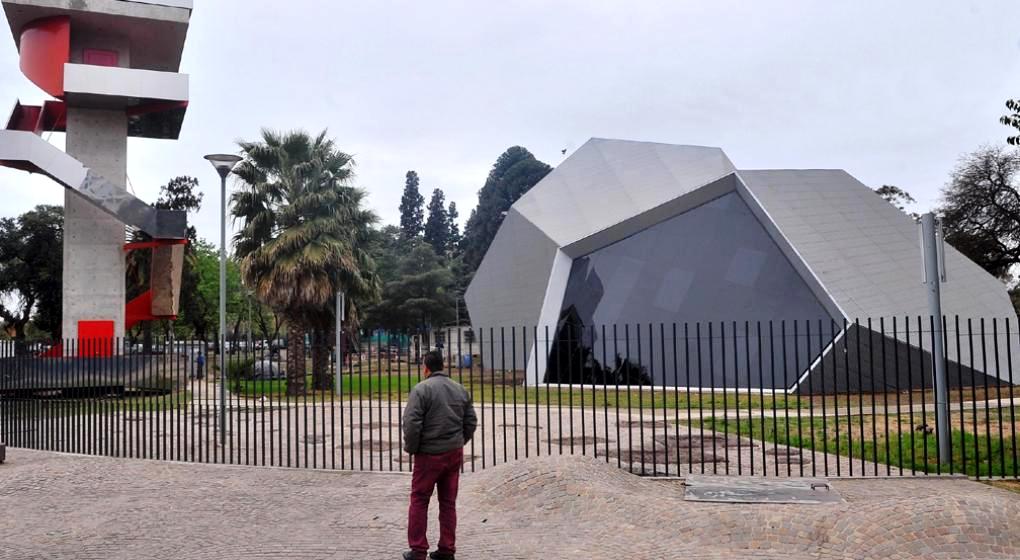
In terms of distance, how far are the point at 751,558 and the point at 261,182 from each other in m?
22.9

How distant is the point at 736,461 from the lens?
10898mm

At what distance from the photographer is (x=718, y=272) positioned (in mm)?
23047

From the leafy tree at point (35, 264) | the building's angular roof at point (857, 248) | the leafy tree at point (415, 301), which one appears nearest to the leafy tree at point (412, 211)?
the leafy tree at point (415, 301)

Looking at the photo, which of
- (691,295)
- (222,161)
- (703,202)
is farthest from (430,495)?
(703,202)

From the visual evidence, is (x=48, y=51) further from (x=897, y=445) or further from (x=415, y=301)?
(x=415, y=301)

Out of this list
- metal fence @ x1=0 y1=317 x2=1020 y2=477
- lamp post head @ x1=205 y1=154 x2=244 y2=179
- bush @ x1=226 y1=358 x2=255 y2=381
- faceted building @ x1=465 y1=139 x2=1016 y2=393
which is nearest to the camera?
metal fence @ x1=0 y1=317 x2=1020 y2=477

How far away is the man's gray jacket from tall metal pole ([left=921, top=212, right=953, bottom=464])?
254 inches

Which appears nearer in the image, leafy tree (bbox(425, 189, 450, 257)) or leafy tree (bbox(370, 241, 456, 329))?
leafy tree (bbox(370, 241, 456, 329))

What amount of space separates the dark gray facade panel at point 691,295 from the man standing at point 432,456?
15.3m

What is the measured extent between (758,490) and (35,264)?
43.8 metres

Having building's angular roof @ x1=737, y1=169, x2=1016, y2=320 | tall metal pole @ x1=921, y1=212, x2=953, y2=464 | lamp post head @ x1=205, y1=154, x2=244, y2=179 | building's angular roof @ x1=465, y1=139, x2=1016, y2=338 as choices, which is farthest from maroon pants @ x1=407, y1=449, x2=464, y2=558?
building's angular roof @ x1=737, y1=169, x2=1016, y2=320

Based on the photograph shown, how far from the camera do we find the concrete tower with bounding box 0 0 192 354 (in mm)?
23094

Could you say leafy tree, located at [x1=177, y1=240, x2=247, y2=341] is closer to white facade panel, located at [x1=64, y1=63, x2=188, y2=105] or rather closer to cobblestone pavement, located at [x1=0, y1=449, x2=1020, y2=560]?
white facade panel, located at [x1=64, y1=63, x2=188, y2=105]

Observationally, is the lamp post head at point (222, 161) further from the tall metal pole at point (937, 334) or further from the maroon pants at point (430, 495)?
the tall metal pole at point (937, 334)
